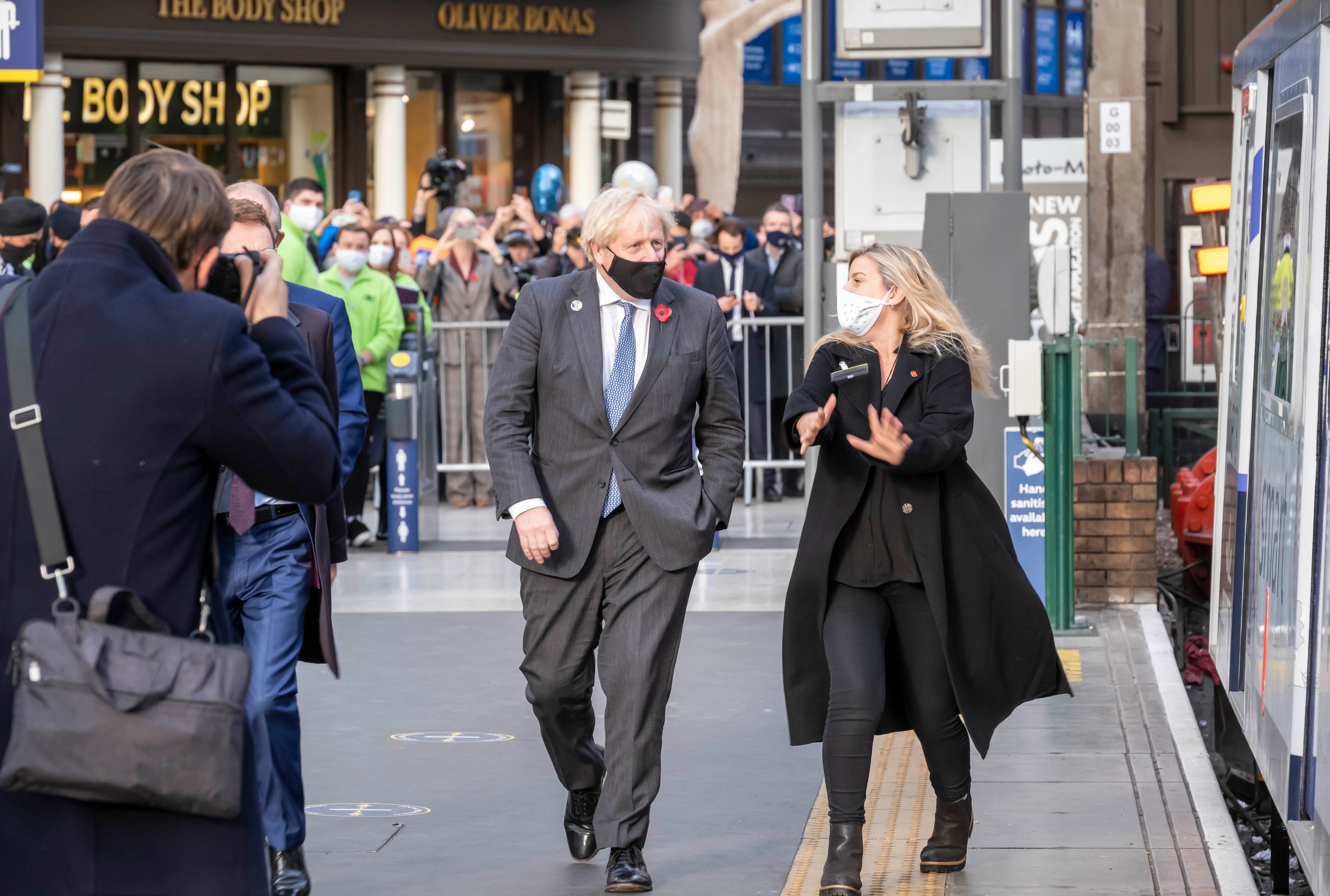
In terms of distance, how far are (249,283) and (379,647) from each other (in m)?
5.93

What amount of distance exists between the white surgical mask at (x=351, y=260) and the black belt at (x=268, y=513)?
766 cm

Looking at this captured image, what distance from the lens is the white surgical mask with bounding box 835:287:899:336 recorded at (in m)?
5.50

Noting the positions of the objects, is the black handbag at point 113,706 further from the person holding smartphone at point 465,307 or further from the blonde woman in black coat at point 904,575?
the person holding smartphone at point 465,307

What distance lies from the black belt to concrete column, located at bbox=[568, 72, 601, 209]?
919 inches

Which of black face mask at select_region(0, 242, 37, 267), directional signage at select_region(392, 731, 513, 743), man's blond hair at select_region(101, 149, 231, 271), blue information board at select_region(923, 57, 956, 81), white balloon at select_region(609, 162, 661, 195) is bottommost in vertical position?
directional signage at select_region(392, 731, 513, 743)

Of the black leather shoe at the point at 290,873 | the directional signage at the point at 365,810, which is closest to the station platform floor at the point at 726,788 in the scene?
the directional signage at the point at 365,810

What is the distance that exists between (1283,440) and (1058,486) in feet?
13.2

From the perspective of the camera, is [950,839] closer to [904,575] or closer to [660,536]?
[904,575]

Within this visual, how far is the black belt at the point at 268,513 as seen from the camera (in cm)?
517

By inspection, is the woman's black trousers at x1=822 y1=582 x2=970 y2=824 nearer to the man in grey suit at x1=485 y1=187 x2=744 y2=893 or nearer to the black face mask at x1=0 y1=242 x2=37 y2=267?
the man in grey suit at x1=485 y1=187 x2=744 y2=893

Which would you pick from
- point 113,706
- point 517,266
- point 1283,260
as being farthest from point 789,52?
point 113,706

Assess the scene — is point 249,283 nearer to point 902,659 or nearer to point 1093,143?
point 902,659

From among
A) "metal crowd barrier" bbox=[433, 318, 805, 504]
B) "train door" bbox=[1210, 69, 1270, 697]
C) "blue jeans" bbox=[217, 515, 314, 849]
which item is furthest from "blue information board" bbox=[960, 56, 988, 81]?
"blue jeans" bbox=[217, 515, 314, 849]

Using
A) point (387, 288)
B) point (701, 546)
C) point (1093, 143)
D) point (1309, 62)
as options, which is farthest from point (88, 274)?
point (1093, 143)
